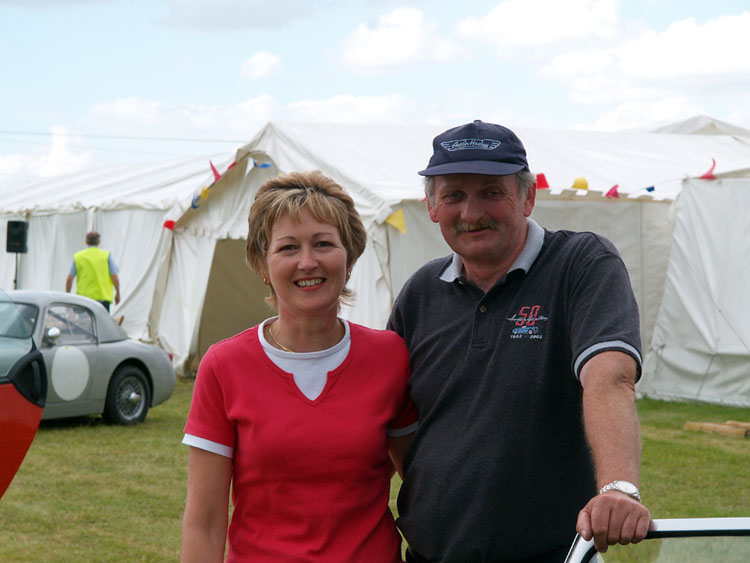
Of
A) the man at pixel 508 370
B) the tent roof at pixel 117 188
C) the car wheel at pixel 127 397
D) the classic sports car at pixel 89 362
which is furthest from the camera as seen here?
the tent roof at pixel 117 188

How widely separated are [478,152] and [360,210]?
354 inches

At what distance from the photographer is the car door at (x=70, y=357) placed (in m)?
9.62

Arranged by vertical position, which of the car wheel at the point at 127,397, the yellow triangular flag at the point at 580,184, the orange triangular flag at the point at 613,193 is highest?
the yellow triangular flag at the point at 580,184

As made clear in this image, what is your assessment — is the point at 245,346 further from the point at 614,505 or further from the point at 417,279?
the point at 614,505

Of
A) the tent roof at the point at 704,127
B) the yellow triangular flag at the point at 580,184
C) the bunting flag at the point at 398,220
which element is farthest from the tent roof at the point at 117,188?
the tent roof at the point at 704,127

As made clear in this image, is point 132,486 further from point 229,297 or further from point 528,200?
point 229,297

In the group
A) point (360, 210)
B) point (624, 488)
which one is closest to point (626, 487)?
point (624, 488)

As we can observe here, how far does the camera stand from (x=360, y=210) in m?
11.6

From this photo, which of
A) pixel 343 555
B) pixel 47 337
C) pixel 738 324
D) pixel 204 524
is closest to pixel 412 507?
pixel 343 555

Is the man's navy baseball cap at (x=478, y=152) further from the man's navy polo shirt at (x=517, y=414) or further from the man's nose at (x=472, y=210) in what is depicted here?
the man's navy polo shirt at (x=517, y=414)

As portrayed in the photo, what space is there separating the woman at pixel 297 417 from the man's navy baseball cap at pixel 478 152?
29 centimetres

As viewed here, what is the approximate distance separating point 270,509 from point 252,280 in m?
13.1

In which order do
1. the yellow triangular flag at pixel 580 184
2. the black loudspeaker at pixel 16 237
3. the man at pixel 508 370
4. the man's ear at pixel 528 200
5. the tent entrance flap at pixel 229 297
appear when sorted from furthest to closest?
the tent entrance flap at pixel 229 297 → the black loudspeaker at pixel 16 237 → the yellow triangular flag at pixel 580 184 → the man's ear at pixel 528 200 → the man at pixel 508 370

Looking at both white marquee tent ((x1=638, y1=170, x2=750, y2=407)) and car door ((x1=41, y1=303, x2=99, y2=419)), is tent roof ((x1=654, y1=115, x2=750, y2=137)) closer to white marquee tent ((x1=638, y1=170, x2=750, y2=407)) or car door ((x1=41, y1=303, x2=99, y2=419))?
white marquee tent ((x1=638, y1=170, x2=750, y2=407))
